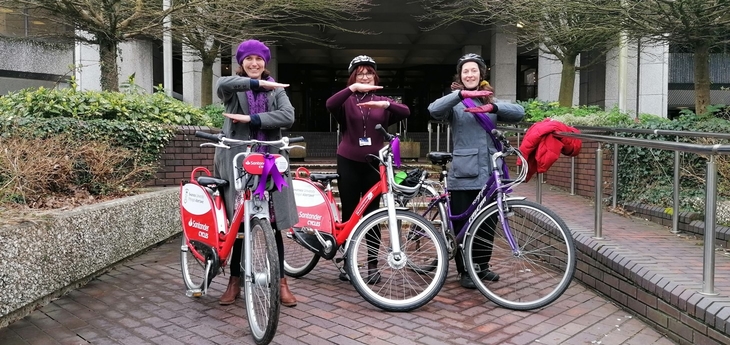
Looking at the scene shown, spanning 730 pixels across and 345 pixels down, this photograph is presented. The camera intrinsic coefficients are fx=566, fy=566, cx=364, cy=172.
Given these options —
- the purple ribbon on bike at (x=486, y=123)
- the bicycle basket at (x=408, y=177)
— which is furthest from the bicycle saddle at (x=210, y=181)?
the purple ribbon on bike at (x=486, y=123)

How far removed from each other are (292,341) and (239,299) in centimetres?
94

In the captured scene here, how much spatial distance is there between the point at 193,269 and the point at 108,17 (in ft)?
19.1

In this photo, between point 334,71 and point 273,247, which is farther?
point 334,71

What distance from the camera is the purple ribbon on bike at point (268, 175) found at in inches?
129

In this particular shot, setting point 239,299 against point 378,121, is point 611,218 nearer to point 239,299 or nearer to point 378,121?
point 378,121

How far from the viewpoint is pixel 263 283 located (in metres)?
3.15

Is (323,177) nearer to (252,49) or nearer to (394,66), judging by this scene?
(252,49)

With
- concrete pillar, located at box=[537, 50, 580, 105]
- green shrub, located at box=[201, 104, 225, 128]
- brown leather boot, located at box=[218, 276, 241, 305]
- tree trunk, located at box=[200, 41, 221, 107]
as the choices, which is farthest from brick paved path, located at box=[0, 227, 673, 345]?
concrete pillar, located at box=[537, 50, 580, 105]

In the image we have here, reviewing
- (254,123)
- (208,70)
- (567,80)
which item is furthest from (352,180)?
(208,70)

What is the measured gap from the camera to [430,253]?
378 centimetres

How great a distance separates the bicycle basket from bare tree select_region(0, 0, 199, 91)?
535 cm

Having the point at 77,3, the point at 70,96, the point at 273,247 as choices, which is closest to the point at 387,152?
the point at 273,247

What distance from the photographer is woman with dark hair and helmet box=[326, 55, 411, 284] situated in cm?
423

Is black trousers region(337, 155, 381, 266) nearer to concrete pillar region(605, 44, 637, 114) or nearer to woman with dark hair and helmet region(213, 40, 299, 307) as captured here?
woman with dark hair and helmet region(213, 40, 299, 307)
